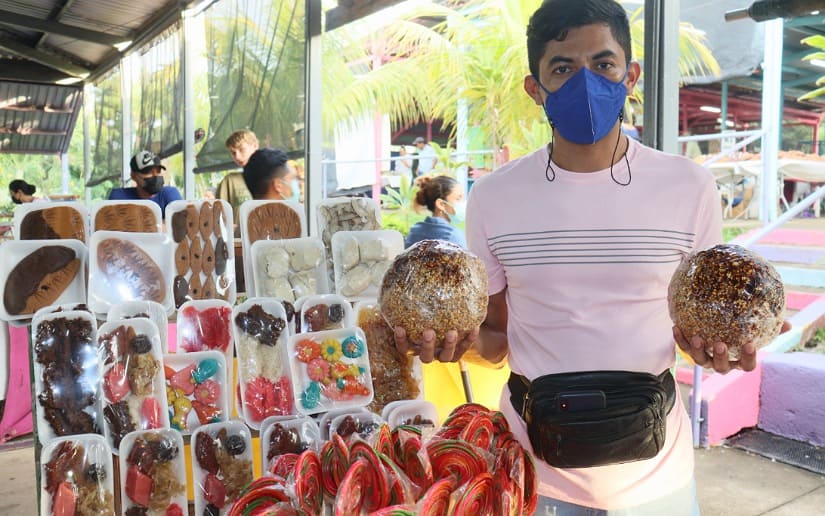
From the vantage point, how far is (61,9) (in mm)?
9727

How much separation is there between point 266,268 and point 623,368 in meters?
1.44

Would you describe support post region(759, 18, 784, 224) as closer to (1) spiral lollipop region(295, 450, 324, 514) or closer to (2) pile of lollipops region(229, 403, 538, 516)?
(2) pile of lollipops region(229, 403, 538, 516)

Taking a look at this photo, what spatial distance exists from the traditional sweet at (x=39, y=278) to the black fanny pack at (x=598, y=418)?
170 centimetres

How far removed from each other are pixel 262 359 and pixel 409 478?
47.4 inches

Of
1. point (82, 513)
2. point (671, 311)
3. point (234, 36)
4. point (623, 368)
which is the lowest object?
point (82, 513)

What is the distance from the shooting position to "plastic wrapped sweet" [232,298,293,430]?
2.10 meters

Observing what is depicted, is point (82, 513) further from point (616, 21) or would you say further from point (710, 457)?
point (710, 457)

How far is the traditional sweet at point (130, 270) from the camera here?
2.21 metres

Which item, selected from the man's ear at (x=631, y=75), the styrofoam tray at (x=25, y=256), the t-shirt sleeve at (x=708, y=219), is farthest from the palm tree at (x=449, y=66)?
the styrofoam tray at (x=25, y=256)

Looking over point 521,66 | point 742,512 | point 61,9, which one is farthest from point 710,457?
point 61,9

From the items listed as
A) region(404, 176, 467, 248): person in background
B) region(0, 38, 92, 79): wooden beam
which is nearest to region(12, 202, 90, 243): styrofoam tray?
region(404, 176, 467, 248): person in background

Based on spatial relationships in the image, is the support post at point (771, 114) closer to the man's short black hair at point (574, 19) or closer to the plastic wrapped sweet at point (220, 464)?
the man's short black hair at point (574, 19)

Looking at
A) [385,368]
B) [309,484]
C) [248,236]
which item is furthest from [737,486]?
[309,484]

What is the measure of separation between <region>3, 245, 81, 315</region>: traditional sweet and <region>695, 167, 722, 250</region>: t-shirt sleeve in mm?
1901
